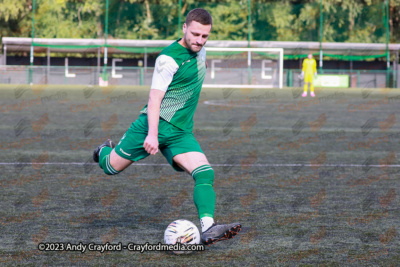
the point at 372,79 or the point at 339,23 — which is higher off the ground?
the point at 339,23

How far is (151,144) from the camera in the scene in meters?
4.73

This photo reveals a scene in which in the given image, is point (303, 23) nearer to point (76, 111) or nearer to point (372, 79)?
point (372, 79)

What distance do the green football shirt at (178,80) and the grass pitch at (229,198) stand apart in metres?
0.94

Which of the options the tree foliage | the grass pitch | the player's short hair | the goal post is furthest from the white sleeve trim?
the tree foliage

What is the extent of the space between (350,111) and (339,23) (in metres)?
30.5

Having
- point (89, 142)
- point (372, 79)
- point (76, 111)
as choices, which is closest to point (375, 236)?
point (89, 142)

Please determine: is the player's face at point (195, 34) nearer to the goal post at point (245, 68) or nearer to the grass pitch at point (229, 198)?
the grass pitch at point (229, 198)

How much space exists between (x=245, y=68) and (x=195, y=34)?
39828 millimetres

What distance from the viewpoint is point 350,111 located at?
70.6ft

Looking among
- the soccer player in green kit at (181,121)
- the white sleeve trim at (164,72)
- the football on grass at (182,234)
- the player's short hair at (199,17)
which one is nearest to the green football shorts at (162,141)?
the soccer player in green kit at (181,121)

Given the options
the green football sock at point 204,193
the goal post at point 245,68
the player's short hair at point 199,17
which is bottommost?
the goal post at point 245,68

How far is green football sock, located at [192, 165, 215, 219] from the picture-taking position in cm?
480

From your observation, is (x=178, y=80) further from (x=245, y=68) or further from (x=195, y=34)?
(x=245, y=68)

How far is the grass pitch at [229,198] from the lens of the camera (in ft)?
15.5
